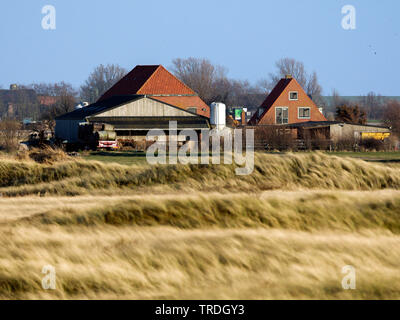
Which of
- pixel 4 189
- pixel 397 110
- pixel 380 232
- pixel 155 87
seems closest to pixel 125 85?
pixel 155 87

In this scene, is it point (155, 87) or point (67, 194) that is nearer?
point (67, 194)

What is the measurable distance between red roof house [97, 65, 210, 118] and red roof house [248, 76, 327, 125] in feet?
21.7

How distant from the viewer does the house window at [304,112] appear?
237 ft

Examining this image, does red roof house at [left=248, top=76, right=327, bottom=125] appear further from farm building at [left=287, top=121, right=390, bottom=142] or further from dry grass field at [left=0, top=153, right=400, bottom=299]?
dry grass field at [left=0, top=153, right=400, bottom=299]

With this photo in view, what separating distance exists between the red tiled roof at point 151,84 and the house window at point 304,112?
12.0m

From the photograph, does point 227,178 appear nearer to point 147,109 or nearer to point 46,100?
point 147,109

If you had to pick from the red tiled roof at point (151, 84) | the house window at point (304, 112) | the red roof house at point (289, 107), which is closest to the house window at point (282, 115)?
the red roof house at point (289, 107)

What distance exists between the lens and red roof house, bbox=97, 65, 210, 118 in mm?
67875

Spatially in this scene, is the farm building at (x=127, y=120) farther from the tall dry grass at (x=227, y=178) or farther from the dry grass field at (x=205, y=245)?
the dry grass field at (x=205, y=245)

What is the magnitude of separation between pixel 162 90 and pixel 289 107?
14.0 meters

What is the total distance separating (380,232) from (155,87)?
5693 centimetres

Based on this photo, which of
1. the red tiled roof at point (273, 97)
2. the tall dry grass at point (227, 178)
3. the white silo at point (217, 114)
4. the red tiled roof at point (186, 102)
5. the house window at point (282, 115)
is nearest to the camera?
the tall dry grass at point (227, 178)
